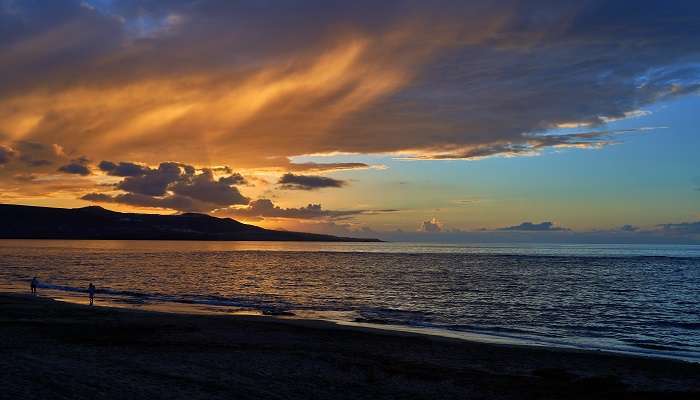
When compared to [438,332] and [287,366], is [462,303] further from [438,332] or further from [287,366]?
[287,366]

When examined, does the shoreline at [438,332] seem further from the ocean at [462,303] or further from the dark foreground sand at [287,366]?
the dark foreground sand at [287,366]

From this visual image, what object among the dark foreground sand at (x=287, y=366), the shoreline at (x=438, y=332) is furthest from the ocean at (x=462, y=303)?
the dark foreground sand at (x=287, y=366)

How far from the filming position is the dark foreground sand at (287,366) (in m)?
16.6

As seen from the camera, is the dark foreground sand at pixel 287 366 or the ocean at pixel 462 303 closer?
the dark foreground sand at pixel 287 366

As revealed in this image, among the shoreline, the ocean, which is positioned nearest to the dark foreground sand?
the shoreline

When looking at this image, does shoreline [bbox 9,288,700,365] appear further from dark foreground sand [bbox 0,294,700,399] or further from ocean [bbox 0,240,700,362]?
dark foreground sand [bbox 0,294,700,399]

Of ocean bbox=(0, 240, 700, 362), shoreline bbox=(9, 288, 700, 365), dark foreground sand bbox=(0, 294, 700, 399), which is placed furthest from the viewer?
ocean bbox=(0, 240, 700, 362)

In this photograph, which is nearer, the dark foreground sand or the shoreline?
the dark foreground sand

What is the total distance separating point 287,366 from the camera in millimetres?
20828

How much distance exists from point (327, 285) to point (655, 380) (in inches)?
2022

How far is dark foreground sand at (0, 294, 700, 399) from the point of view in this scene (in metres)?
16.6

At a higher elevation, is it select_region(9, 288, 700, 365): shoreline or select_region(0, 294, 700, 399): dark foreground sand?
select_region(0, 294, 700, 399): dark foreground sand

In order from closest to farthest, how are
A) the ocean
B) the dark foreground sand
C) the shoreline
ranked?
1. the dark foreground sand
2. the shoreline
3. the ocean

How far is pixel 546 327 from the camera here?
38094 mm
